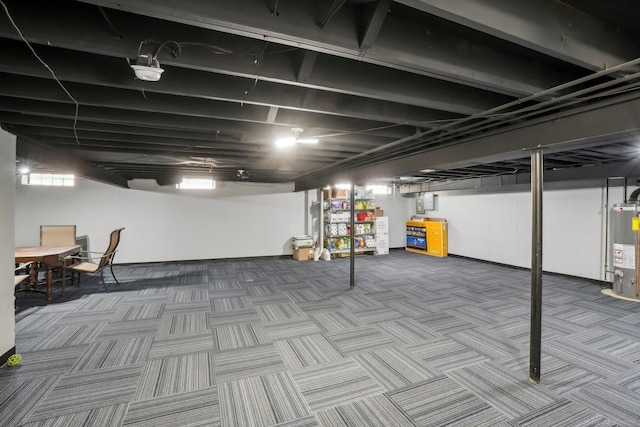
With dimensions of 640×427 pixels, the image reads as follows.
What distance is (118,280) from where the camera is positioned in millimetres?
5250

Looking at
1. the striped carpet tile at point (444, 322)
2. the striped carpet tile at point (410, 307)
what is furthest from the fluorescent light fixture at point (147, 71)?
the striped carpet tile at point (410, 307)

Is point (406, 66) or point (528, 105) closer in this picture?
point (406, 66)

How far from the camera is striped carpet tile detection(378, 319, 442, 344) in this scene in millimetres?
2941

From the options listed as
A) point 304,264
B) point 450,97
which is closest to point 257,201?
point 304,264

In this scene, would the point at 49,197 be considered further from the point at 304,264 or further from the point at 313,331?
the point at 313,331

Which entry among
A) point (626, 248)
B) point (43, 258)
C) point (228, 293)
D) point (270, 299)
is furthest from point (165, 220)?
point (626, 248)

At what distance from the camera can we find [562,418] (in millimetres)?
1841

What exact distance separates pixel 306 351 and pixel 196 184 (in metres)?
5.48

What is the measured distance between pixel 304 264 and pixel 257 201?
208 centimetres

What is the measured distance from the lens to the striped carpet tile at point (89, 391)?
6.27 ft

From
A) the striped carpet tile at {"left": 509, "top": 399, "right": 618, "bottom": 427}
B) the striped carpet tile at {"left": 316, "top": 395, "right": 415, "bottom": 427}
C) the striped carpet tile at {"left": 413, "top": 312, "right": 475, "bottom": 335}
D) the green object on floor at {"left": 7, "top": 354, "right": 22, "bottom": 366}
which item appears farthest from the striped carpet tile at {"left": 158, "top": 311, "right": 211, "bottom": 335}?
the striped carpet tile at {"left": 509, "top": 399, "right": 618, "bottom": 427}

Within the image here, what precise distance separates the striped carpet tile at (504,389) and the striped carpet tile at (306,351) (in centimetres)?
103

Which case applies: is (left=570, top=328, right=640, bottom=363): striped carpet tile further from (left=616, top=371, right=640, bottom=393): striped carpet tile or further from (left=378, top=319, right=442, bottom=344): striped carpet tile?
(left=378, top=319, right=442, bottom=344): striped carpet tile

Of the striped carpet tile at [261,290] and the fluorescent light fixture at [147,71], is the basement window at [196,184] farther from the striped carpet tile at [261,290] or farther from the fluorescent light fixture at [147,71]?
the fluorescent light fixture at [147,71]
